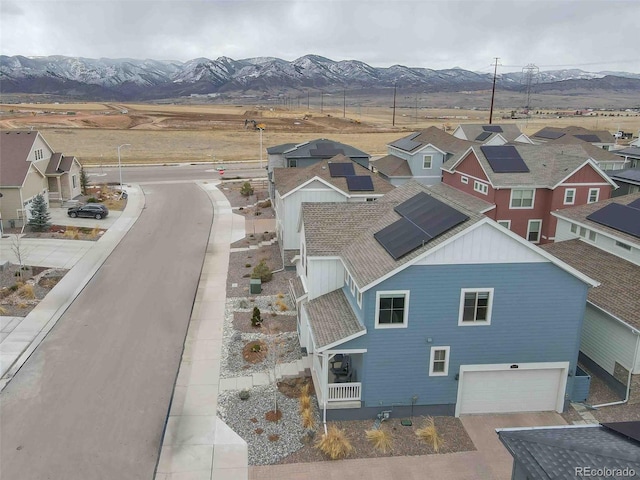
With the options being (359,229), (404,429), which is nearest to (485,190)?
(359,229)

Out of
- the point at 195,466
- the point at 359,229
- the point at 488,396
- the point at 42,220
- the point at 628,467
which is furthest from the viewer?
the point at 42,220

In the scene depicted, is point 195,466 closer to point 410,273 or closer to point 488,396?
point 410,273

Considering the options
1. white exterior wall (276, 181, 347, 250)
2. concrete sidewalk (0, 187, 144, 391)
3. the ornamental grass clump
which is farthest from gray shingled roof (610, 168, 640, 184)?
concrete sidewalk (0, 187, 144, 391)

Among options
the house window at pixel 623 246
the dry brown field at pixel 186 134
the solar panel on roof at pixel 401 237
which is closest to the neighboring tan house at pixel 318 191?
the solar panel on roof at pixel 401 237

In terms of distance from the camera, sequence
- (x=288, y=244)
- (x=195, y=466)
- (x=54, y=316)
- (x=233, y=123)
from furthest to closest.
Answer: (x=233, y=123) < (x=288, y=244) < (x=54, y=316) < (x=195, y=466)

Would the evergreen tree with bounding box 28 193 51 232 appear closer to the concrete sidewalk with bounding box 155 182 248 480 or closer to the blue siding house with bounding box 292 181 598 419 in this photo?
the concrete sidewalk with bounding box 155 182 248 480

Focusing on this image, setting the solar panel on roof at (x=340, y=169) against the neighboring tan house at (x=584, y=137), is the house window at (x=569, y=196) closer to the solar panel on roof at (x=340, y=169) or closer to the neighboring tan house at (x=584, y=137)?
the solar panel on roof at (x=340, y=169)

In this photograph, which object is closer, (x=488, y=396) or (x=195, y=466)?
(x=195, y=466)
